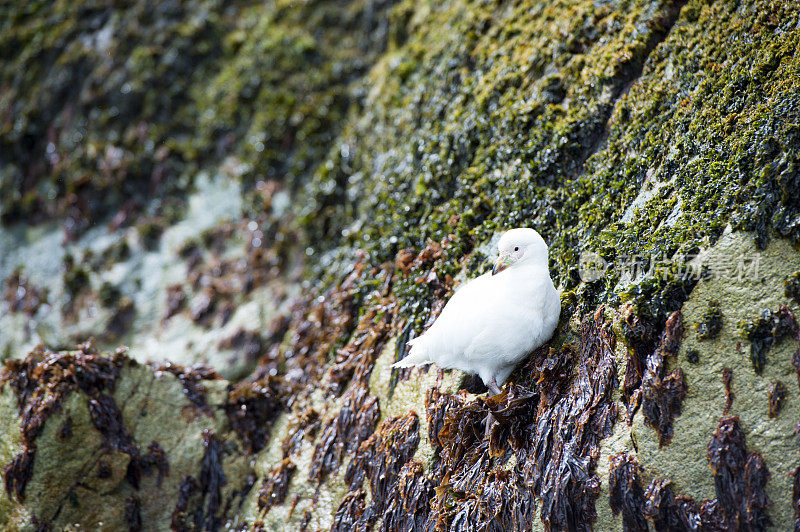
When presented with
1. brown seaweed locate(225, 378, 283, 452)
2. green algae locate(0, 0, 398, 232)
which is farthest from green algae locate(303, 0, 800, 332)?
brown seaweed locate(225, 378, 283, 452)

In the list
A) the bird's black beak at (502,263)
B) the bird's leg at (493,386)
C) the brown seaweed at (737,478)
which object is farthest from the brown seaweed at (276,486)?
the brown seaweed at (737,478)

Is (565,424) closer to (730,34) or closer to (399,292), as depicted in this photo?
(399,292)

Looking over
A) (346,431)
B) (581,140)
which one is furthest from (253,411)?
(581,140)

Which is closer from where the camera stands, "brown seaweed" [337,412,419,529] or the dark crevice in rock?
the dark crevice in rock

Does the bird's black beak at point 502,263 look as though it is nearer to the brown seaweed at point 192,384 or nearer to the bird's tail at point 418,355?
the bird's tail at point 418,355

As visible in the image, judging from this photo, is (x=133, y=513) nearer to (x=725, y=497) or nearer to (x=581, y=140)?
(x=725, y=497)

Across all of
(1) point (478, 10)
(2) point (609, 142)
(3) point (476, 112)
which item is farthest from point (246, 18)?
(2) point (609, 142)

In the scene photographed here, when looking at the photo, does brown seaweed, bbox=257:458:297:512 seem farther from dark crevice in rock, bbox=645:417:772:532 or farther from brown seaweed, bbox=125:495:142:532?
dark crevice in rock, bbox=645:417:772:532
